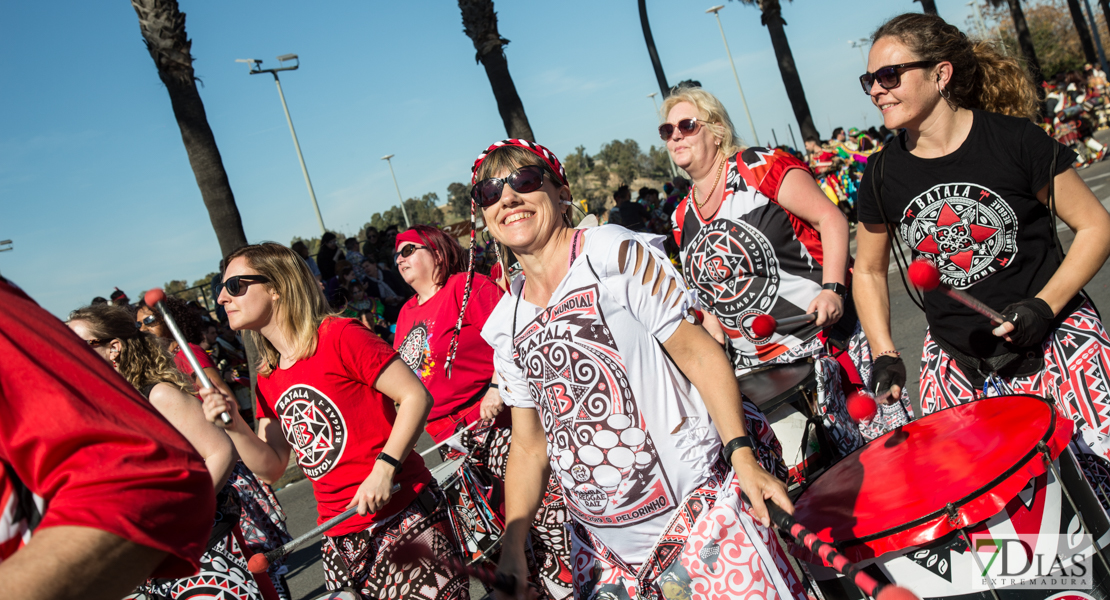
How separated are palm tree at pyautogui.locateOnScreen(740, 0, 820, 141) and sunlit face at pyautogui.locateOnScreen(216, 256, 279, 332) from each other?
18148 millimetres

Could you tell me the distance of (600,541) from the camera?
→ 7.47ft

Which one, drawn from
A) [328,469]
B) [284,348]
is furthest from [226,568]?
[284,348]

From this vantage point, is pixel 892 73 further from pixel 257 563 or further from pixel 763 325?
pixel 257 563

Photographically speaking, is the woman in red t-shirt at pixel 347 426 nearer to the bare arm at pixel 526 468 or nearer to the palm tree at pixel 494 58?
the bare arm at pixel 526 468

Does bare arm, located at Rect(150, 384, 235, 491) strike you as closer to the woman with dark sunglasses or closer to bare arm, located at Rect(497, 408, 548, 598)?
bare arm, located at Rect(497, 408, 548, 598)

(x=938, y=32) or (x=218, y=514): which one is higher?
(x=938, y=32)

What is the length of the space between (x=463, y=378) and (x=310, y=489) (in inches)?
199

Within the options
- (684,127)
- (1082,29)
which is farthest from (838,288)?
(1082,29)

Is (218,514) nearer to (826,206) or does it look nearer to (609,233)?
(609,233)

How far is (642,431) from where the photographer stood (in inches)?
84.7

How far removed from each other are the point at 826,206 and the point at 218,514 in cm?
291

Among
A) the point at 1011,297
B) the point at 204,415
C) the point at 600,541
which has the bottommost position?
the point at 600,541

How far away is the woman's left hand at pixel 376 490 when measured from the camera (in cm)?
Answer: 288

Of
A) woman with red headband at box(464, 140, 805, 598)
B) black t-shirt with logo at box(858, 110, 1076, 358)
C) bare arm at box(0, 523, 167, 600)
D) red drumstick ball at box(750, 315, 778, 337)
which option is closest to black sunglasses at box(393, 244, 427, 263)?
red drumstick ball at box(750, 315, 778, 337)
